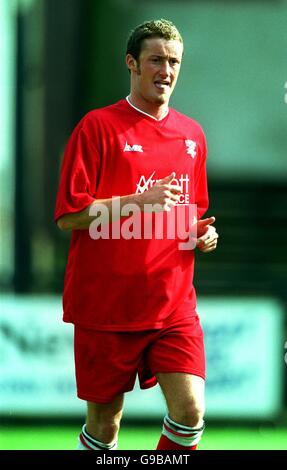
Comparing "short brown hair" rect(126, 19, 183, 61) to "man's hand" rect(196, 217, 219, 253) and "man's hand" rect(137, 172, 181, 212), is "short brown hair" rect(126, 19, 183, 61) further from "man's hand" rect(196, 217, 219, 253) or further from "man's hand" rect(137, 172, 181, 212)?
"man's hand" rect(196, 217, 219, 253)

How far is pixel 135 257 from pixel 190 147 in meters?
0.47

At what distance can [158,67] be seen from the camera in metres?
4.16

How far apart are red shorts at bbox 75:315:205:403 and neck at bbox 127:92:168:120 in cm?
79

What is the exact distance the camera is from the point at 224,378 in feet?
23.6

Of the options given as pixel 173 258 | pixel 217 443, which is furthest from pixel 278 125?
pixel 173 258

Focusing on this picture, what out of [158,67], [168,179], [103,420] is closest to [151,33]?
[158,67]

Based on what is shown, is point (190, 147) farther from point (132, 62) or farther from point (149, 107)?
point (132, 62)

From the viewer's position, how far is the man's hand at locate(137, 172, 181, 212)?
399 centimetres

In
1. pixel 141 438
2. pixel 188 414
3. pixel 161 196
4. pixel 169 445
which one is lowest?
pixel 141 438

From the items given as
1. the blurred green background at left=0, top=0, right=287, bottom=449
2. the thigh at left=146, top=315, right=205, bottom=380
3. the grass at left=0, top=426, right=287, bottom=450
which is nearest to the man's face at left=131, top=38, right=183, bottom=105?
the thigh at left=146, top=315, right=205, bottom=380

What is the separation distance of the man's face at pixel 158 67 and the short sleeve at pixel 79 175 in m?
0.29

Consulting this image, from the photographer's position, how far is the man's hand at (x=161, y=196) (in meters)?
3.99

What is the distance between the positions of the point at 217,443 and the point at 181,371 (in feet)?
8.81
